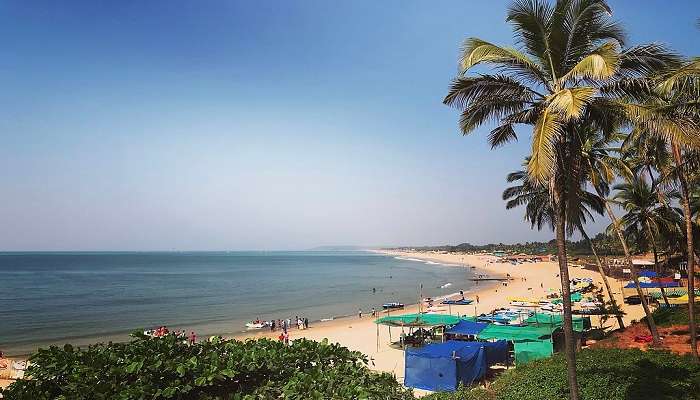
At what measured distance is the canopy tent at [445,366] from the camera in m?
15.7

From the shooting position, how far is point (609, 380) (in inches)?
Result: 460

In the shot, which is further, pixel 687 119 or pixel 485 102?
pixel 485 102

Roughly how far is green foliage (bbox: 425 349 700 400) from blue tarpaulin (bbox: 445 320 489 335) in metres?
7.88

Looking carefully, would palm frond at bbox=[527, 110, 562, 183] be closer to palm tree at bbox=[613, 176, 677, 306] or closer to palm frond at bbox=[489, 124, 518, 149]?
palm frond at bbox=[489, 124, 518, 149]

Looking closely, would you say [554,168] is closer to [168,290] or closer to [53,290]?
[168,290]

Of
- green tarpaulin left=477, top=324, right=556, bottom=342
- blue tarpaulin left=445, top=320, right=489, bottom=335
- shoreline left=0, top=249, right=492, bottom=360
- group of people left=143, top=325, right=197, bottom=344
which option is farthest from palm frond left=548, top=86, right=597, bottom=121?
shoreline left=0, top=249, right=492, bottom=360

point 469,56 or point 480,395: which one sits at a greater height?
point 469,56

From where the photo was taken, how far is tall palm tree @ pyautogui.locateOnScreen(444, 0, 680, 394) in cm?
792

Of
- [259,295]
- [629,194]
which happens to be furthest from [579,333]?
[259,295]

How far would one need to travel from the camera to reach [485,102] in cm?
899

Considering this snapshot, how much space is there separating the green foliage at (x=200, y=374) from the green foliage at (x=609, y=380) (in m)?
6.36

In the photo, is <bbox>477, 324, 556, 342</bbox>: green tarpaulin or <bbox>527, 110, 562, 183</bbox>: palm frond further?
<bbox>477, 324, 556, 342</bbox>: green tarpaulin

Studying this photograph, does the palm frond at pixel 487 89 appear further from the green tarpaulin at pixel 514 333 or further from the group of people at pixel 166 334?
the green tarpaulin at pixel 514 333

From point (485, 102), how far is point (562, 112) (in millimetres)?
1879
